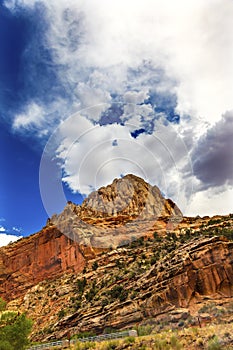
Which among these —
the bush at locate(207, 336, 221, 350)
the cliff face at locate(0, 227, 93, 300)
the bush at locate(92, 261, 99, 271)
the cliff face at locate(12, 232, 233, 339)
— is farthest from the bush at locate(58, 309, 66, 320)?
the bush at locate(207, 336, 221, 350)

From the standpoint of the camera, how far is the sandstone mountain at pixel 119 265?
38375mm

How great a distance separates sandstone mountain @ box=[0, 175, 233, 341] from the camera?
3838cm

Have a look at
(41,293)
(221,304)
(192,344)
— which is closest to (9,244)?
(41,293)

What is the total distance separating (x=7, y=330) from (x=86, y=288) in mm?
35112

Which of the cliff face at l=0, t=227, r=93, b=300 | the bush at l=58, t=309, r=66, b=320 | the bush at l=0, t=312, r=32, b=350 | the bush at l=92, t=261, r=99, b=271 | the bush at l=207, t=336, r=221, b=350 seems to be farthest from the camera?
the cliff face at l=0, t=227, r=93, b=300

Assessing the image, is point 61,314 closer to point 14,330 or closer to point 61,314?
point 61,314

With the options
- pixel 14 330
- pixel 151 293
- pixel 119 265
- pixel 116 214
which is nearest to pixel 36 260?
pixel 116 214

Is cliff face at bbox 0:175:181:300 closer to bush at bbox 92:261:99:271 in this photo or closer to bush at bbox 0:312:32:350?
bush at bbox 92:261:99:271

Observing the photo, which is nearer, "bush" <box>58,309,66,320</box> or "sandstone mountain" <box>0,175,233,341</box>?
"sandstone mountain" <box>0,175,233,341</box>

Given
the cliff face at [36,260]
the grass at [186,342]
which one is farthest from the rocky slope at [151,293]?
the cliff face at [36,260]

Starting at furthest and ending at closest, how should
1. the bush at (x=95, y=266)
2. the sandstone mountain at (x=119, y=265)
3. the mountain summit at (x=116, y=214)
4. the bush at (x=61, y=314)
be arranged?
the mountain summit at (x=116, y=214) < the bush at (x=95, y=266) < the bush at (x=61, y=314) < the sandstone mountain at (x=119, y=265)

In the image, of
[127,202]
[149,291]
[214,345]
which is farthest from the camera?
[127,202]

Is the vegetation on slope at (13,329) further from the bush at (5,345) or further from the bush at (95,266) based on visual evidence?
the bush at (95,266)

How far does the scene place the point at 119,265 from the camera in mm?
57625
